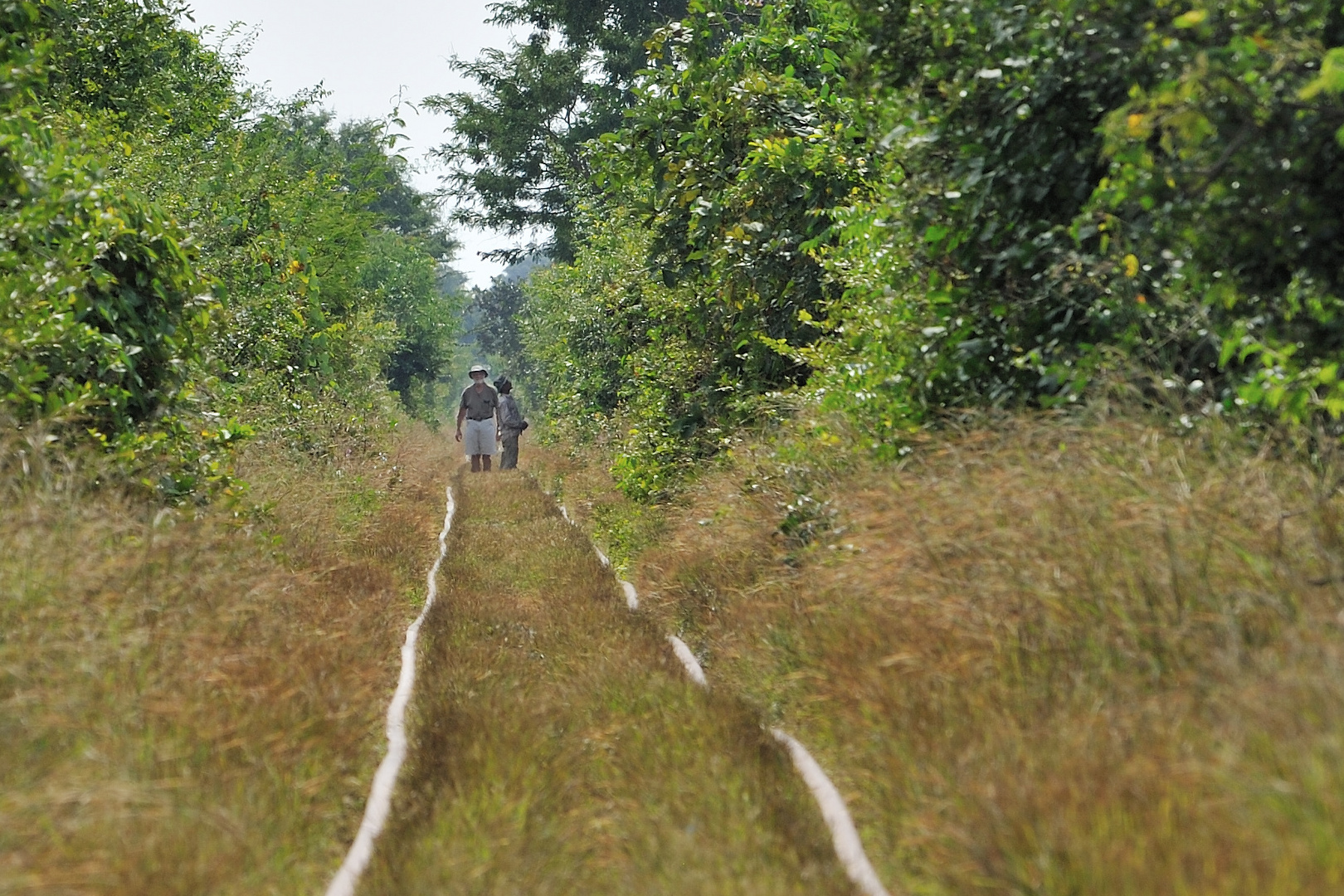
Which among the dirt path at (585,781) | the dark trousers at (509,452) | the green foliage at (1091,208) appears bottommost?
the dark trousers at (509,452)

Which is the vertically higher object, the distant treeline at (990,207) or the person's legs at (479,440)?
the distant treeline at (990,207)

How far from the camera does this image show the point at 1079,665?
17.9 ft

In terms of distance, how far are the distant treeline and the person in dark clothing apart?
12549 mm

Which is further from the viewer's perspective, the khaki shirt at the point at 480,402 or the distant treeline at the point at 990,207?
the khaki shirt at the point at 480,402

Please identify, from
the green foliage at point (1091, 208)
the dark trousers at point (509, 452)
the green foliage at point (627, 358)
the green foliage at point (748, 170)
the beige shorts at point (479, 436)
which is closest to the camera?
the green foliage at point (1091, 208)

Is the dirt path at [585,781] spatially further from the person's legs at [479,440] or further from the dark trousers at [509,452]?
the dark trousers at [509,452]

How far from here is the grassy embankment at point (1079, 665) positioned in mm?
3926

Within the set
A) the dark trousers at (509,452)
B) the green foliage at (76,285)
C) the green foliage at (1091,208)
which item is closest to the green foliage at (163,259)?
the green foliage at (76,285)

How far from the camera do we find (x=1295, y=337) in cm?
571

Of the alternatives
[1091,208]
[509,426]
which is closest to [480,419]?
[509,426]

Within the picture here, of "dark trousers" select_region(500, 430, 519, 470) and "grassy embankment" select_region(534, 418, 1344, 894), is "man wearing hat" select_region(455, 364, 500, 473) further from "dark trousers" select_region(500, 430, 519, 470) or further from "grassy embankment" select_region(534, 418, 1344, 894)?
"grassy embankment" select_region(534, 418, 1344, 894)

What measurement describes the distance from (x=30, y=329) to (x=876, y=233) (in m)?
5.11

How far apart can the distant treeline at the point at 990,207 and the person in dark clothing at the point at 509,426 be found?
1255 centimetres

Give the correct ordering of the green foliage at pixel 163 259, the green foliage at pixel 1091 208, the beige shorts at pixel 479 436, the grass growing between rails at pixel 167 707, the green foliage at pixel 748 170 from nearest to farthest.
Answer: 1. the grass growing between rails at pixel 167 707
2. the green foliage at pixel 1091 208
3. the green foliage at pixel 163 259
4. the green foliage at pixel 748 170
5. the beige shorts at pixel 479 436
